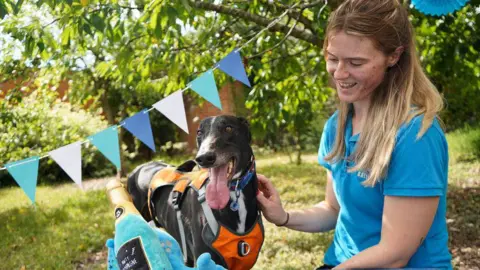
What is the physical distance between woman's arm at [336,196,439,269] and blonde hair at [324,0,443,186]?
12 centimetres

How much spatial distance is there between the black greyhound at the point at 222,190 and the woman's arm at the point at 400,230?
24.6 inches

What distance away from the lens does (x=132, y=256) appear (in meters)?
1.38

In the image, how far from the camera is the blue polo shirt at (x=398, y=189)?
1.65 meters

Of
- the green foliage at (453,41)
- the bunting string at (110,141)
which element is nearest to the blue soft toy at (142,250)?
the bunting string at (110,141)

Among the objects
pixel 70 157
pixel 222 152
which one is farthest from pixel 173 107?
pixel 222 152

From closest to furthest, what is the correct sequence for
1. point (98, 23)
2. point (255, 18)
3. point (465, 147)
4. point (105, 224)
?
point (98, 23) < point (255, 18) < point (105, 224) < point (465, 147)

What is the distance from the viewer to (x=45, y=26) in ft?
10.6

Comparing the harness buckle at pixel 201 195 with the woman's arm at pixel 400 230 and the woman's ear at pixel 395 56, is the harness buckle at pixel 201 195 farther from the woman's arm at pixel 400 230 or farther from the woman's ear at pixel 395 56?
the woman's ear at pixel 395 56

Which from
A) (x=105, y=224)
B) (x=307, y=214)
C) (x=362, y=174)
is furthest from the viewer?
(x=105, y=224)

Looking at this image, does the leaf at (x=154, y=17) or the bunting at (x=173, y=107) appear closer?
the bunting at (x=173, y=107)

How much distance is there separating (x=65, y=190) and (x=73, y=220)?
2.92 meters

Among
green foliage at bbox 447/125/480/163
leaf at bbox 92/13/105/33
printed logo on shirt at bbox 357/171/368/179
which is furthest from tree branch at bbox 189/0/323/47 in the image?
green foliage at bbox 447/125/480/163

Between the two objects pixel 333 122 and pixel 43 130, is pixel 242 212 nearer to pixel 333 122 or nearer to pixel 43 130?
pixel 333 122

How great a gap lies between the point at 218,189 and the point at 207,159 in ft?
0.65
